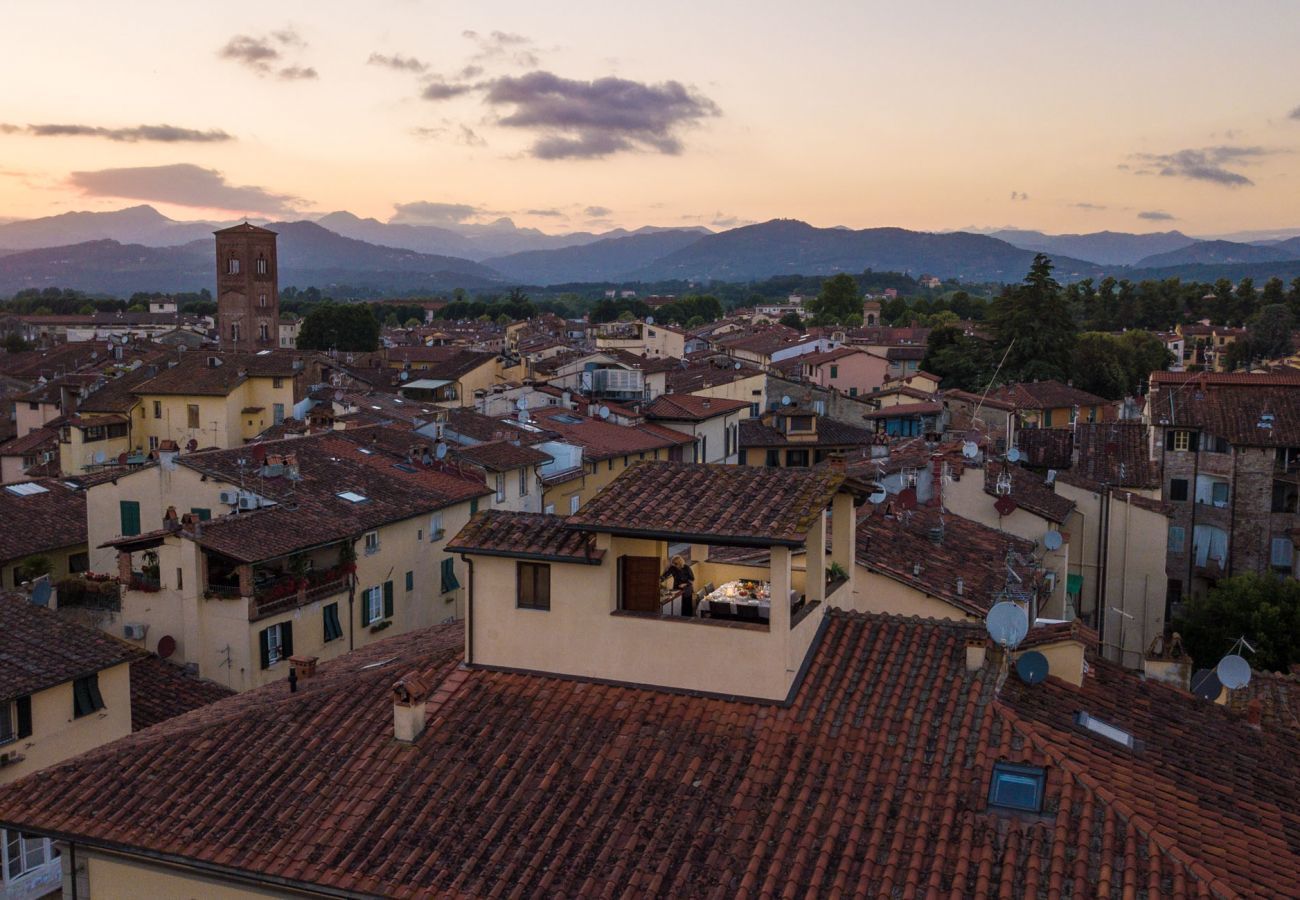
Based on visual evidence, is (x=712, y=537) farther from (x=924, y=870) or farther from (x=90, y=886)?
(x=90, y=886)

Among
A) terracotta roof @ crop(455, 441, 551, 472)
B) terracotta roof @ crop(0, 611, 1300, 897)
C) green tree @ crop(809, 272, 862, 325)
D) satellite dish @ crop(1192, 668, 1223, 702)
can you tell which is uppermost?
green tree @ crop(809, 272, 862, 325)

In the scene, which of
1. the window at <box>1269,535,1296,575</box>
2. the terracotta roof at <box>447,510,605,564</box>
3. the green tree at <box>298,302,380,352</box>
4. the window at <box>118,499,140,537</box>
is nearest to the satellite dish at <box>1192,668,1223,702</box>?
the terracotta roof at <box>447,510,605,564</box>

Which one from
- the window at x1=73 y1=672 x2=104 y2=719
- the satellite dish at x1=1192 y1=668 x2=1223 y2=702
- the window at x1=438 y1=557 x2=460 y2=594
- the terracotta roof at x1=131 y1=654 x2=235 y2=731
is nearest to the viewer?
the satellite dish at x1=1192 y1=668 x2=1223 y2=702

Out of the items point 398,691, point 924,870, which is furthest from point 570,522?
point 924,870

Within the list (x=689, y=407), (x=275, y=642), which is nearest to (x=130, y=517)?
(x=275, y=642)

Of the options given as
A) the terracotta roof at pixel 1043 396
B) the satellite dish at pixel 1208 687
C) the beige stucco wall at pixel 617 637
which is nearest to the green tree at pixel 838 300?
the terracotta roof at pixel 1043 396

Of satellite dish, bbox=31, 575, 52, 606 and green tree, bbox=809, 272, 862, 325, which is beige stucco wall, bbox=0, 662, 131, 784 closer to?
satellite dish, bbox=31, 575, 52, 606

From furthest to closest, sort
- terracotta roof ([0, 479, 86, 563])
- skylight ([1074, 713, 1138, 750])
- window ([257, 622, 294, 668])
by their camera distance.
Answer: terracotta roof ([0, 479, 86, 563]) → window ([257, 622, 294, 668]) → skylight ([1074, 713, 1138, 750])

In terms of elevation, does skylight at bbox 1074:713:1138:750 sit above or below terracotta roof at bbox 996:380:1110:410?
above
